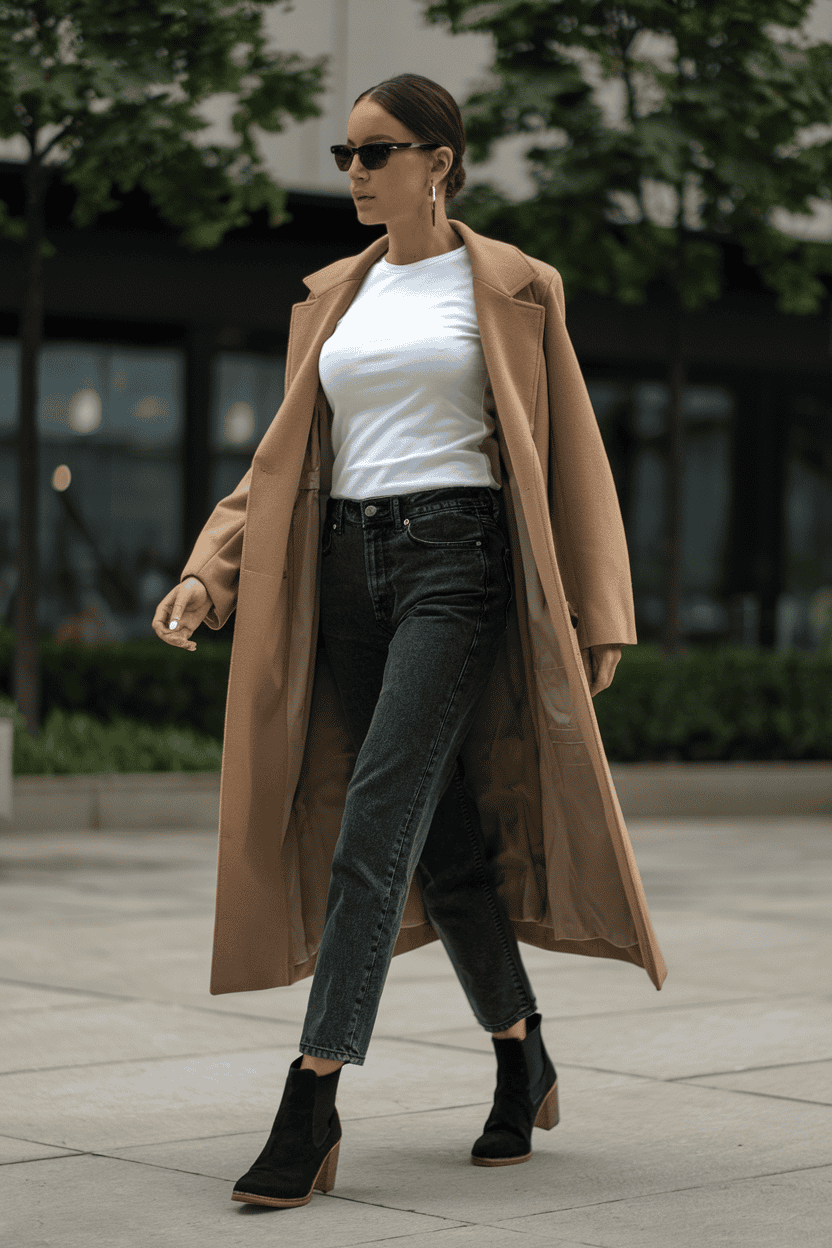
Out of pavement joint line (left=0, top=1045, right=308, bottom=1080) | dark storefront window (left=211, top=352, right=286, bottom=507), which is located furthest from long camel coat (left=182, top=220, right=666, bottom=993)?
dark storefront window (left=211, top=352, right=286, bottom=507)

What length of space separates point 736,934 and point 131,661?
7.20 meters

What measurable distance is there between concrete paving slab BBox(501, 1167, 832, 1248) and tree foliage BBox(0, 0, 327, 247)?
9038mm

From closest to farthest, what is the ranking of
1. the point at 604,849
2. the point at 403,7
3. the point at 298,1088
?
the point at 298,1088
the point at 604,849
the point at 403,7

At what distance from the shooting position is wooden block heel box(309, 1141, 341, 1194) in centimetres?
320

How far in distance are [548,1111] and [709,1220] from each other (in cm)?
59

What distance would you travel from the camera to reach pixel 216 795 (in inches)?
430

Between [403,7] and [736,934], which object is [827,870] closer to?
[736,934]

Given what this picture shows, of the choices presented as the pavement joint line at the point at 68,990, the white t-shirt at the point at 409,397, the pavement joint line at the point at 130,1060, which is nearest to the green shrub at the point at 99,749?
the pavement joint line at the point at 68,990

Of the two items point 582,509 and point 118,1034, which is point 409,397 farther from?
point 118,1034

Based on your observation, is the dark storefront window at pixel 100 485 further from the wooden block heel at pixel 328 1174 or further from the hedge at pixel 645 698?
the wooden block heel at pixel 328 1174

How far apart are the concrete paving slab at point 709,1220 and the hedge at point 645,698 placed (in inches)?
371

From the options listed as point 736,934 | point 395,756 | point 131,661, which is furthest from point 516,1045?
point 131,661

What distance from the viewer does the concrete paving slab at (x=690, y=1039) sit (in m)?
4.46

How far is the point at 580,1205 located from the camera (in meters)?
3.18
